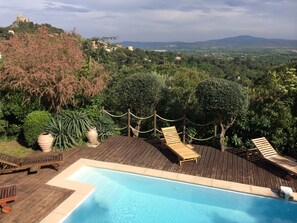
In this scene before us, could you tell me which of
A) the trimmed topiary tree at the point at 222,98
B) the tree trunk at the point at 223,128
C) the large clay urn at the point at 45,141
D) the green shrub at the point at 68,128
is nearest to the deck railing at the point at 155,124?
the tree trunk at the point at 223,128

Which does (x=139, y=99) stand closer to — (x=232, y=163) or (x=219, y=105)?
(x=219, y=105)

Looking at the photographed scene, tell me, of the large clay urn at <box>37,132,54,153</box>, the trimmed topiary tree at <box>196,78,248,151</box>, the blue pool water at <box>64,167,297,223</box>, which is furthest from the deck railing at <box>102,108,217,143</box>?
the blue pool water at <box>64,167,297,223</box>

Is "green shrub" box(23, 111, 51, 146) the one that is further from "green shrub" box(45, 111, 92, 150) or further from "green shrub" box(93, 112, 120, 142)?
"green shrub" box(93, 112, 120, 142)

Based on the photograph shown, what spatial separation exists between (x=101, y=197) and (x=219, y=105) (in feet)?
15.9

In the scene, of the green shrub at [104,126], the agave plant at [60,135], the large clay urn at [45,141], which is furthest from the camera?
the green shrub at [104,126]

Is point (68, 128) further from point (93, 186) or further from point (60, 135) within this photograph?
point (93, 186)

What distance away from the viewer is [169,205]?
23.7 ft

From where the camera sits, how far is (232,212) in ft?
22.6

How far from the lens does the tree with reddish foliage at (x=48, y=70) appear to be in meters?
10.0

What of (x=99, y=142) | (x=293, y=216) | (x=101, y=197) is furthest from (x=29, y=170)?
(x=293, y=216)

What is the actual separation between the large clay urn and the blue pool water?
7.14 feet

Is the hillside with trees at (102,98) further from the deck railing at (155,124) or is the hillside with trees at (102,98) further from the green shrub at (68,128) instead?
the deck railing at (155,124)

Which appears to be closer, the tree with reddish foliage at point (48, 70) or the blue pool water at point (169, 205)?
the blue pool water at point (169, 205)

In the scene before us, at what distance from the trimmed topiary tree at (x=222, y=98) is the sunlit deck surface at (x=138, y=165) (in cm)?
162
